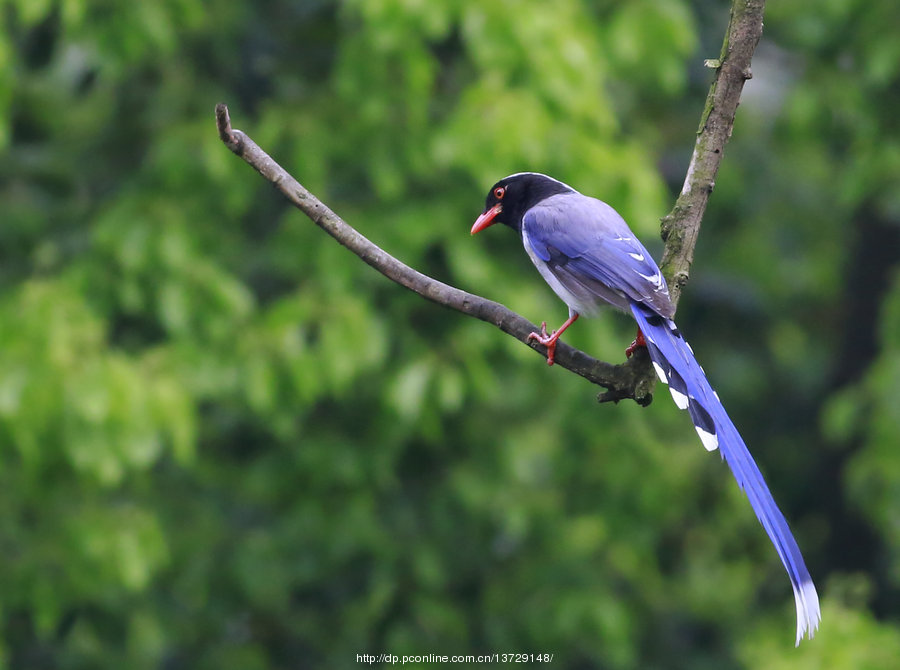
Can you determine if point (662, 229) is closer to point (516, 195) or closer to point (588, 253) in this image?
point (588, 253)

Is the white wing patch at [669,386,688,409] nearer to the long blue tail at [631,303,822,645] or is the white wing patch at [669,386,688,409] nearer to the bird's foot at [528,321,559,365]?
the long blue tail at [631,303,822,645]

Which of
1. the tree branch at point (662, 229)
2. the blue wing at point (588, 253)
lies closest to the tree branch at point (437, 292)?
the tree branch at point (662, 229)

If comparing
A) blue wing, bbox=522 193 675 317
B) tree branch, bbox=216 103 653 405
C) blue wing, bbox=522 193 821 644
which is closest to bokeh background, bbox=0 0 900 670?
blue wing, bbox=522 193 675 317

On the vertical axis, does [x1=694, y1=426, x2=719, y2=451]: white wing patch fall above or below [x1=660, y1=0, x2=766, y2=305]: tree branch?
below

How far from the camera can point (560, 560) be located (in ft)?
27.0

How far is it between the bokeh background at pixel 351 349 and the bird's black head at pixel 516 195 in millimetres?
971

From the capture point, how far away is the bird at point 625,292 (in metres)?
2.93

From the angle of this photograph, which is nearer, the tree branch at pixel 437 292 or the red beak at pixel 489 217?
the tree branch at pixel 437 292

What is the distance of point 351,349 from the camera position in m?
6.68

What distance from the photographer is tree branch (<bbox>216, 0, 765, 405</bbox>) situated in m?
3.09

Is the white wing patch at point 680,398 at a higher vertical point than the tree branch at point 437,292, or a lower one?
lower

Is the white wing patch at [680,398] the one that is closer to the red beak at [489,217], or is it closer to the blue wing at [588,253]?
the blue wing at [588,253]

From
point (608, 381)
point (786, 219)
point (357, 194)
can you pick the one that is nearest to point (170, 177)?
point (357, 194)

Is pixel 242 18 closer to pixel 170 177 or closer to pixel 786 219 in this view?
pixel 170 177
